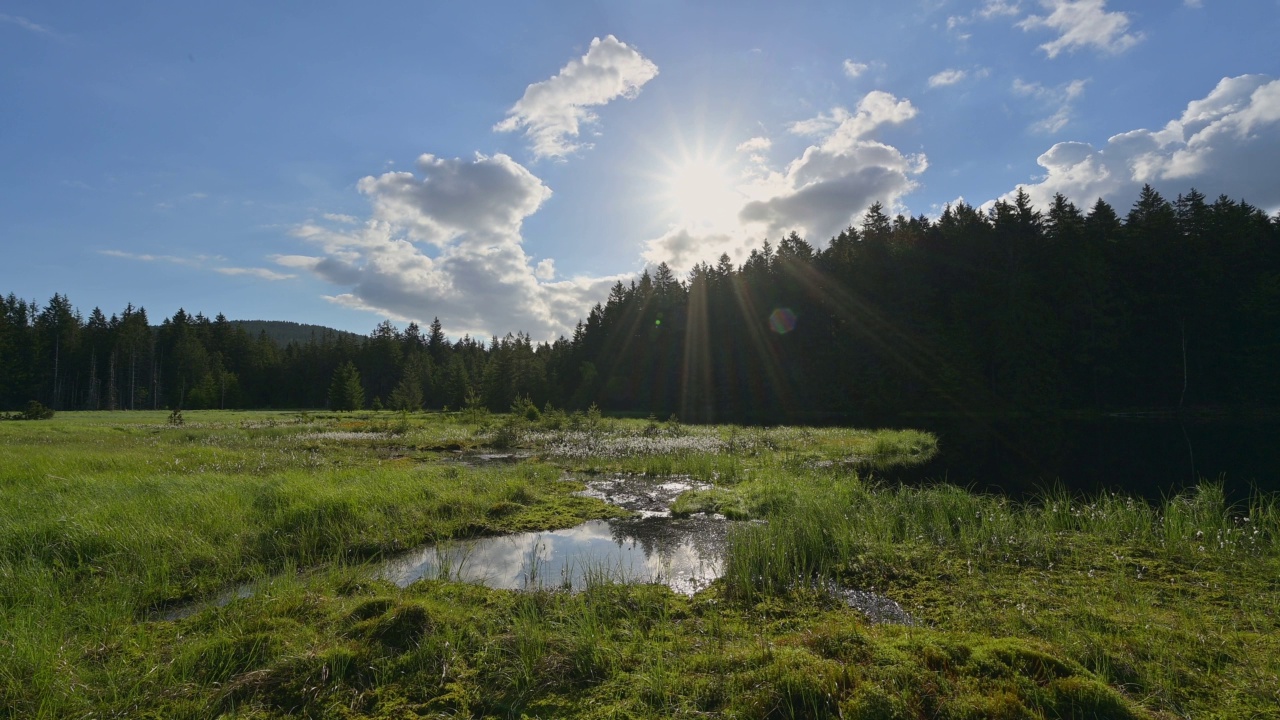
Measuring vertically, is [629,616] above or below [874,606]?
above

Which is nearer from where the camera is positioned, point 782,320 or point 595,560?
point 595,560

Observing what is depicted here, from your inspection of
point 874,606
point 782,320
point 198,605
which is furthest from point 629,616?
point 782,320

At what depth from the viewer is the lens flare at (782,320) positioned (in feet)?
213

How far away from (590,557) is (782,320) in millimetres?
59609

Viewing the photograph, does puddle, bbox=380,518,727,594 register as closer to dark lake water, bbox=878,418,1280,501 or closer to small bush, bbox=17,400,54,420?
dark lake water, bbox=878,418,1280,501

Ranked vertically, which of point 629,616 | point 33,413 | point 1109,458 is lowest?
point 1109,458

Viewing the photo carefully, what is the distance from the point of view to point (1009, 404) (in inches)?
1925

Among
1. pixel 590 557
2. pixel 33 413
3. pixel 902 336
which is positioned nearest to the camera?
pixel 590 557

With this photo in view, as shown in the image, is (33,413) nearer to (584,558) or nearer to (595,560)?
(584,558)

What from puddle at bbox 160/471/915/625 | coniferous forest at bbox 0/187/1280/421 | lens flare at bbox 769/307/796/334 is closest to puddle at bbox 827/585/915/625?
puddle at bbox 160/471/915/625

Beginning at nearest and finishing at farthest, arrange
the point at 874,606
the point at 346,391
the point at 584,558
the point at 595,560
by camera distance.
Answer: the point at 874,606 < the point at 595,560 < the point at 584,558 < the point at 346,391

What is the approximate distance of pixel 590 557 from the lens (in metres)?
9.45

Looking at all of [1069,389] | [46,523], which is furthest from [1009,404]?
[46,523]

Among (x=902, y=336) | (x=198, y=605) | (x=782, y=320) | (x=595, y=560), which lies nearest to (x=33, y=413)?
(x=198, y=605)
